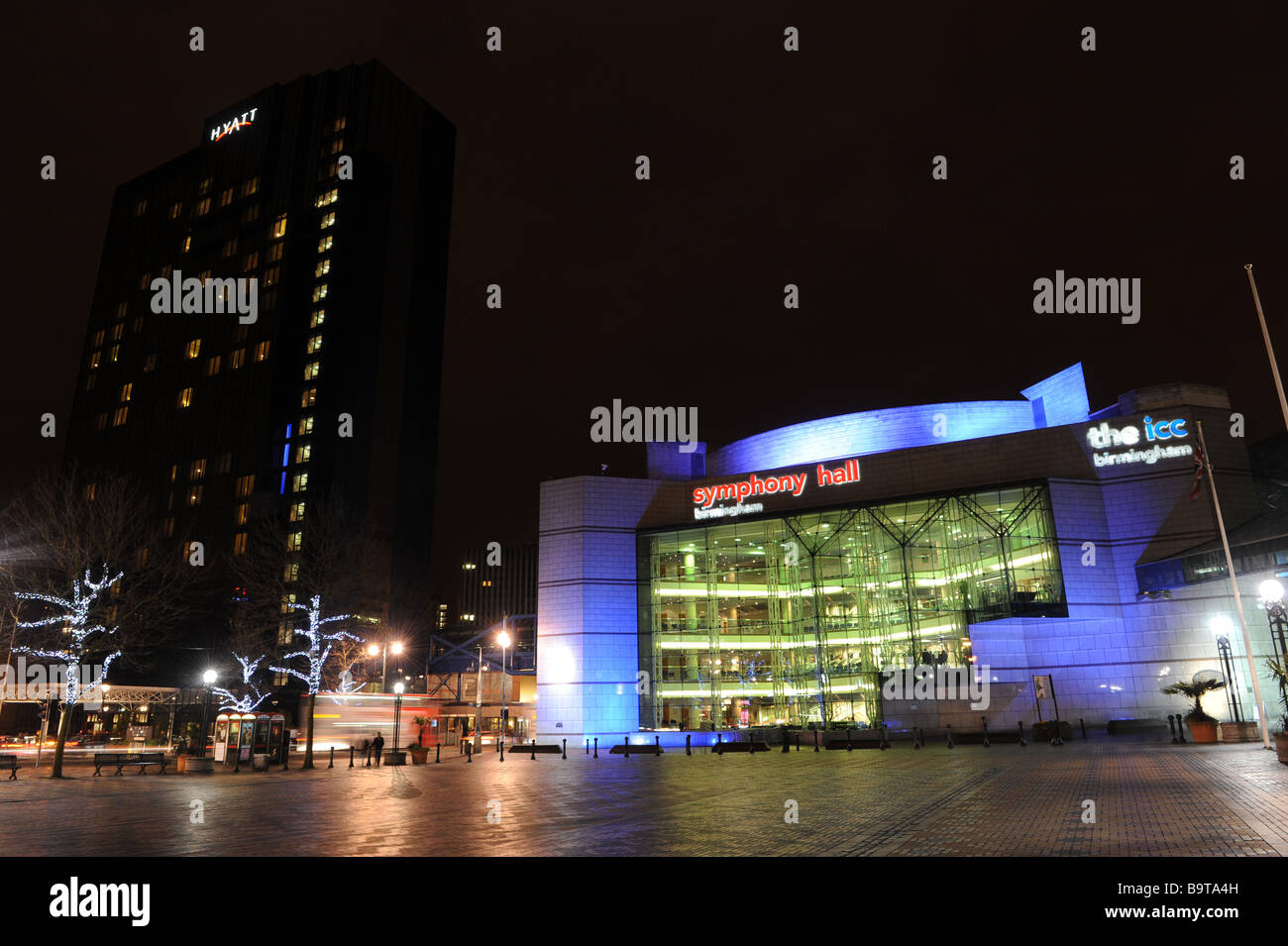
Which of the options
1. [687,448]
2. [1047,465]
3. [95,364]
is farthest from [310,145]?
[1047,465]

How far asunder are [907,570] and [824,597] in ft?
33.6

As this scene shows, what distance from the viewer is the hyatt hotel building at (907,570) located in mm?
44625

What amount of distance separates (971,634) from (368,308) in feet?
290

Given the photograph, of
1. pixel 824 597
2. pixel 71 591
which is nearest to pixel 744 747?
pixel 824 597

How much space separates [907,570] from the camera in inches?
2066

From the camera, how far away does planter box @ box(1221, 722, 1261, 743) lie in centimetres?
3027

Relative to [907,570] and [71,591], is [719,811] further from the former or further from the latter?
[907,570]

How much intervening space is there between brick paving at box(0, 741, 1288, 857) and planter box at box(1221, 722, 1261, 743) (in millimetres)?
3262

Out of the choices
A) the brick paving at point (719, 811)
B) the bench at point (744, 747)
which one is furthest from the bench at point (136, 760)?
the bench at point (744, 747)

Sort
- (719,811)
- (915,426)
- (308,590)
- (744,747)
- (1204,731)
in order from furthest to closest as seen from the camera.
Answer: (308,590) → (915,426) → (744,747) → (1204,731) → (719,811)

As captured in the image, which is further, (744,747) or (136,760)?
(744,747)

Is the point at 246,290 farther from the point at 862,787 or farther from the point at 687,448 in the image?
the point at 862,787

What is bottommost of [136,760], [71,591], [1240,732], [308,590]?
[136,760]
